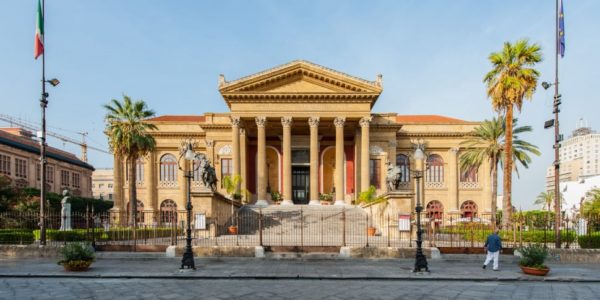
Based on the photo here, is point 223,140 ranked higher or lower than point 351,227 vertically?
higher

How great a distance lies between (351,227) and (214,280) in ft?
51.9

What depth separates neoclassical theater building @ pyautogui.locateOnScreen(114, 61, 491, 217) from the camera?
34469mm

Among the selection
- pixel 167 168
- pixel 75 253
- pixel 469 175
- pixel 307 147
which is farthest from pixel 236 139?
pixel 469 175

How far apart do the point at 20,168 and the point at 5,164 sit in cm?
290

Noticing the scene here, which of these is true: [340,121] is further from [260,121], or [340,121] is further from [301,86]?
[260,121]

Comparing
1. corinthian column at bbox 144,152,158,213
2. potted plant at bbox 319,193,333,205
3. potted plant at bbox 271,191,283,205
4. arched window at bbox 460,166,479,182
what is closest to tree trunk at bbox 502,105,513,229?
potted plant at bbox 319,193,333,205

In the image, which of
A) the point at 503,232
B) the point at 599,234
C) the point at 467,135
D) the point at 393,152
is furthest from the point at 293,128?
the point at 599,234

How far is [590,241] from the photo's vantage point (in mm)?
18312

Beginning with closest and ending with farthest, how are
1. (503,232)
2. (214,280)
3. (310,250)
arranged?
(214,280) → (310,250) → (503,232)

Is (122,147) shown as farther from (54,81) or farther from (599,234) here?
(599,234)

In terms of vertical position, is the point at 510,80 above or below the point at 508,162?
above

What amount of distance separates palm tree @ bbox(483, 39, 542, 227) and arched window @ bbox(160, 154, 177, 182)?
31545 mm

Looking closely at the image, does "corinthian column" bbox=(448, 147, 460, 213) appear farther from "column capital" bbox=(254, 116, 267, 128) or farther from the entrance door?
"column capital" bbox=(254, 116, 267, 128)

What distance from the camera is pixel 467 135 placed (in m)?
41.3
